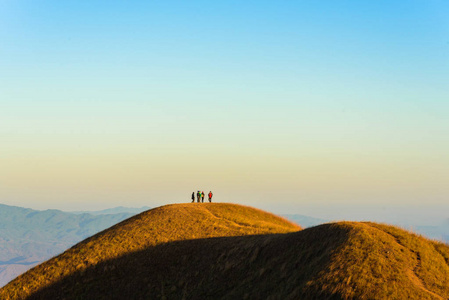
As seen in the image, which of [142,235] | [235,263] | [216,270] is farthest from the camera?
[142,235]

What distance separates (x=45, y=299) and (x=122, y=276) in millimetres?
8126

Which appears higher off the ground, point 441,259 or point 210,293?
point 441,259

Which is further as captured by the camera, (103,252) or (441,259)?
(103,252)

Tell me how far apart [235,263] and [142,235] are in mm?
19587

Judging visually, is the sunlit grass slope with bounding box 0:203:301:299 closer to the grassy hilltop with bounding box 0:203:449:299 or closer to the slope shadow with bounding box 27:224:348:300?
the grassy hilltop with bounding box 0:203:449:299

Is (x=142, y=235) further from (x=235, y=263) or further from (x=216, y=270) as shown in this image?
(x=235, y=263)

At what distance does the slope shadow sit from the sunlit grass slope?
201cm

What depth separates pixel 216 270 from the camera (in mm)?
40812

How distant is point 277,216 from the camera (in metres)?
71.8

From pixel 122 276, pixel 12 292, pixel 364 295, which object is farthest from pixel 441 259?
pixel 12 292

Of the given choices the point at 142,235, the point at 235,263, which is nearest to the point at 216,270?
the point at 235,263

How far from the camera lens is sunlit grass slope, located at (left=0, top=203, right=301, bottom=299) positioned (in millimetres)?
49031

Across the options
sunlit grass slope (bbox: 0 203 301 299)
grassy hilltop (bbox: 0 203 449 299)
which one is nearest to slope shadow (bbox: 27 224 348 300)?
grassy hilltop (bbox: 0 203 449 299)

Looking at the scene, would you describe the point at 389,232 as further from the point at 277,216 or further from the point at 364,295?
the point at 277,216
